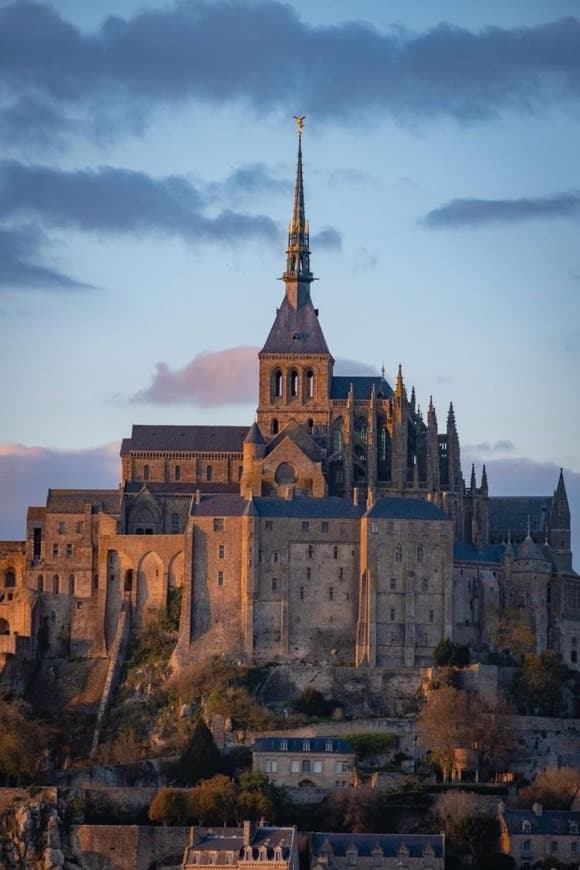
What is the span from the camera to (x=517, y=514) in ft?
480

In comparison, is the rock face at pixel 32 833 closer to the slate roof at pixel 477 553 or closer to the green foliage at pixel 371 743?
the green foliage at pixel 371 743

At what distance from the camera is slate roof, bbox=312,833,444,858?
113250 mm

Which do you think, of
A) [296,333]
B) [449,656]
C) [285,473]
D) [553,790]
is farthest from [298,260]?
[553,790]

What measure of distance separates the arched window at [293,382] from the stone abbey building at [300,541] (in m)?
0.10

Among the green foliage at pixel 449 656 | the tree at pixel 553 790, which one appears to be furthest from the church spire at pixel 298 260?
the tree at pixel 553 790

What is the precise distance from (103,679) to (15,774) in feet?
42.6

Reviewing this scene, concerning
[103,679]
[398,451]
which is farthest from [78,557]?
[398,451]

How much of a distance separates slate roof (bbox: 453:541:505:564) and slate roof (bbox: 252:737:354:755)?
50.3 feet

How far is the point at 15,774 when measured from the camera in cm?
12181

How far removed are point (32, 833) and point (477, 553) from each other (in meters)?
29.5

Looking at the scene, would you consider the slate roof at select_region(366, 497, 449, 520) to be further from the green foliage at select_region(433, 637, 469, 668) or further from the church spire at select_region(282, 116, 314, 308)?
the church spire at select_region(282, 116, 314, 308)

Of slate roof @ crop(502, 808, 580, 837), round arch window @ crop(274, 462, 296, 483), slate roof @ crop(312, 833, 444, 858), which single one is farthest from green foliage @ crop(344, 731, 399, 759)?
round arch window @ crop(274, 462, 296, 483)

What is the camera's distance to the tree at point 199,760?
12062 centimetres

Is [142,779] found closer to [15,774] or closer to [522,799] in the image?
[15,774]
